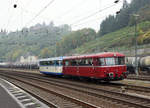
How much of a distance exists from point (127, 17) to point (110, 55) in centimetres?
12069

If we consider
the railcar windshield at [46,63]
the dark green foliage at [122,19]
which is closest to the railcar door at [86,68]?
the railcar windshield at [46,63]

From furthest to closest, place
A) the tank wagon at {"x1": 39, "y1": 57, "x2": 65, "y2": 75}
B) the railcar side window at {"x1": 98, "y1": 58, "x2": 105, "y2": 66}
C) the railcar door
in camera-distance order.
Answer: the tank wagon at {"x1": 39, "y1": 57, "x2": 65, "y2": 75} → the railcar door → the railcar side window at {"x1": 98, "y1": 58, "x2": 105, "y2": 66}

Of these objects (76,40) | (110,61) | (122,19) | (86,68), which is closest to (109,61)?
(110,61)

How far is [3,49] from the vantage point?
140 m

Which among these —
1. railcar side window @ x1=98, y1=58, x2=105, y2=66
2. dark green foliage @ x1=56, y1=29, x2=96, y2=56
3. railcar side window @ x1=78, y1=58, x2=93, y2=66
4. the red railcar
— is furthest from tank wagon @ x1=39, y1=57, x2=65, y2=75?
dark green foliage @ x1=56, y1=29, x2=96, y2=56

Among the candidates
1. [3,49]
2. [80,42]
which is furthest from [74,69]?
[3,49]

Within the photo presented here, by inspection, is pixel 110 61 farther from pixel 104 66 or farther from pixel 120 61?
pixel 120 61

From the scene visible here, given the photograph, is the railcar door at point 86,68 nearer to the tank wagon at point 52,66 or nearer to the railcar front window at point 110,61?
the railcar front window at point 110,61

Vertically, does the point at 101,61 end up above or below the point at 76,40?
below

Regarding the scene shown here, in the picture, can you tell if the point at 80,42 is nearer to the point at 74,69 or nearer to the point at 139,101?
the point at 74,69

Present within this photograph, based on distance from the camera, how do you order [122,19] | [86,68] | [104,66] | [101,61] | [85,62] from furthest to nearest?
[122,19], [85,62], [86,68], [101,61], [104,66]

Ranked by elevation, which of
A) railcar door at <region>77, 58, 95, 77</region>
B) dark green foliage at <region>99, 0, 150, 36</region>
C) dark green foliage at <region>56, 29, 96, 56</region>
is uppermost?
dark green foliage at <region>99, 0, 150, 36</region>

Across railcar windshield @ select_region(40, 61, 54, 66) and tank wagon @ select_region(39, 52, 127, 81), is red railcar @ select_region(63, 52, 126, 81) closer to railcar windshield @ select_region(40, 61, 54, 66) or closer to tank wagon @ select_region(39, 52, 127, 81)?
tank wagon @ select_region(39, 52, 127, 81)

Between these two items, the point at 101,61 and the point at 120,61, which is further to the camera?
the point at 120,61
